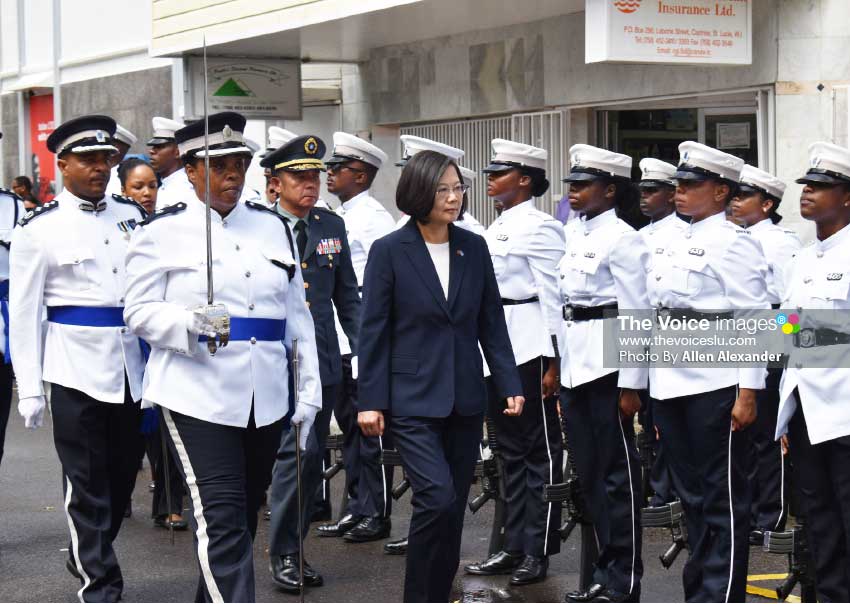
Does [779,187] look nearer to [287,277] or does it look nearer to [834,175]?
[834,175]

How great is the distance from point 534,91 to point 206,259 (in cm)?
978

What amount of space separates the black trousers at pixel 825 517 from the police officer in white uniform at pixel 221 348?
7.03 feet

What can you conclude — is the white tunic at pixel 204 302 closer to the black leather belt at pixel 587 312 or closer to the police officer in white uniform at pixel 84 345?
the police officer in white uniform at pixel 84 345

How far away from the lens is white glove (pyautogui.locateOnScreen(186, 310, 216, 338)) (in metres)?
5.73

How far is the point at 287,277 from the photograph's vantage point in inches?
247

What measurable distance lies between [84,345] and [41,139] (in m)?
21.8

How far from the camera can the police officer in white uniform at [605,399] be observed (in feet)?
23.5

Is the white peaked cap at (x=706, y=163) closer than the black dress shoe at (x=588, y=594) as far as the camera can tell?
Yes

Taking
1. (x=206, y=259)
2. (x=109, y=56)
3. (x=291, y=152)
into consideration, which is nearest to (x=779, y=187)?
→ (x=291, y=152)

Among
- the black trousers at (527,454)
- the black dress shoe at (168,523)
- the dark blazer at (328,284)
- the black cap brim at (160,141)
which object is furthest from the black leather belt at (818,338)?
the black cap brim at (160,141)

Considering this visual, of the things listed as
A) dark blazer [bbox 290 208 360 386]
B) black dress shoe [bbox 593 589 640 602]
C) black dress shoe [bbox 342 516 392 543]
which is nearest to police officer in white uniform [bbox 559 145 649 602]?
black dress shoe [bbox 593 589 640 602]

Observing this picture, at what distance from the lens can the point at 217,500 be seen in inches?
228

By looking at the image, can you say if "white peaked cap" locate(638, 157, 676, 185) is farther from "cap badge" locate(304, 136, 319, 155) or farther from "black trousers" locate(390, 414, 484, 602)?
"black trousers" locate(390, 414, 484, 602)

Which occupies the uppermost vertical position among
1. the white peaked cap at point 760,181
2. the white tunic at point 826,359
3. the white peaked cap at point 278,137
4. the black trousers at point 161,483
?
the white peaked cap at point 278,137
